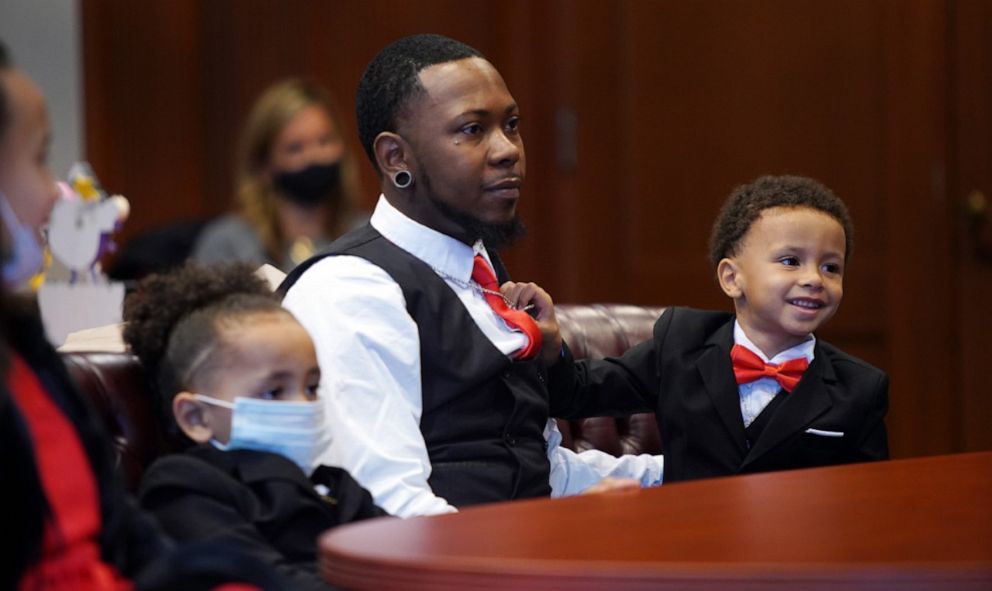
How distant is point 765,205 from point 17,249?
1.50 metres

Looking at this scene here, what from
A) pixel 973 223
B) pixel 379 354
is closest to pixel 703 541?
pixel 379 354

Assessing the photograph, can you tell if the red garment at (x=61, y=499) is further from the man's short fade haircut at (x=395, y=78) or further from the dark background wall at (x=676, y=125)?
the dark background wall at (x=676, y=125)

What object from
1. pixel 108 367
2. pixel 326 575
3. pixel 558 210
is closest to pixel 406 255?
pixel 108 367

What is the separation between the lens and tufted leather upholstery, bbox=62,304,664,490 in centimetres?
224

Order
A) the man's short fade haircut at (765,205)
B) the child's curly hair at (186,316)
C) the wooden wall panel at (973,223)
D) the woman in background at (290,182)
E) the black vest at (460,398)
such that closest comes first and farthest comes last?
the child's curly hair at (186,316), the black vest at (460,398), the man's short fade haircut at (765,205), the woman in background at (290,182), the wooden wall panel at (973,223)

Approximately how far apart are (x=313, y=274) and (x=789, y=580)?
127 cm

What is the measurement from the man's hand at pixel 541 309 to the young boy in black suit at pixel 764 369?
55 millimetres

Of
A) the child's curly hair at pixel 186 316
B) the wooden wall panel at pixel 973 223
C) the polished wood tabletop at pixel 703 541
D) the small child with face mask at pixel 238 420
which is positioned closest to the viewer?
the polished wood tabletop at pixel 703 541

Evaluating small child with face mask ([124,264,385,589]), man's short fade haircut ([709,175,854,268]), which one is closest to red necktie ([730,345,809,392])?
man's short fade haircut ([709,175,854,268])

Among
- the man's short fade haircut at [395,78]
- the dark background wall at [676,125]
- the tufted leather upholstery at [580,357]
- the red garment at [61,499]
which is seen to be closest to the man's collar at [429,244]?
the man's short fade haircut at [395,78]

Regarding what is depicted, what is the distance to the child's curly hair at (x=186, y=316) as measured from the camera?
2.14 meters

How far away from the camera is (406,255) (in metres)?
2.47

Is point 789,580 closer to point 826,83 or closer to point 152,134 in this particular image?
point 826,83

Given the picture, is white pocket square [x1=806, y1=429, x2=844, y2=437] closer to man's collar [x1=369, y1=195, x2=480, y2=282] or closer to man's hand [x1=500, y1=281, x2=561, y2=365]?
man's hand [x1=500, y1=281, x2=561, y2=365]
